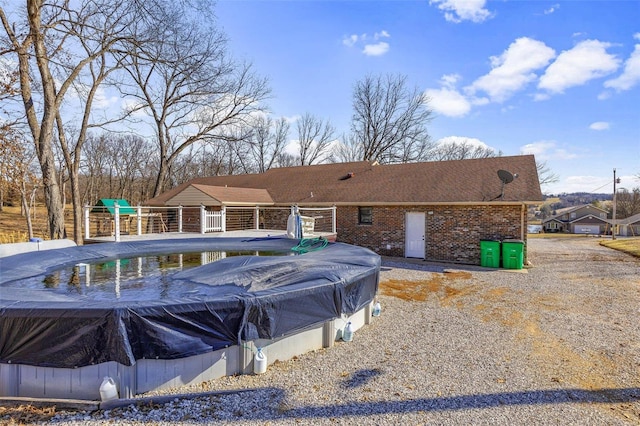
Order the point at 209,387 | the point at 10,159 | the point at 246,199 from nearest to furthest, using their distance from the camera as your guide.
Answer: the point at 209,387
the point at 10,159
the point at 246,199

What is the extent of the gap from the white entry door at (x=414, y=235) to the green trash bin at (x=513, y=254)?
2847 millimetres

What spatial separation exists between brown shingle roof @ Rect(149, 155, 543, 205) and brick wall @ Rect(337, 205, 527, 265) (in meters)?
0.45

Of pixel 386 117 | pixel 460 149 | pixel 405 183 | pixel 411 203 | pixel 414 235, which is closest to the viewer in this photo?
pixel 411 203

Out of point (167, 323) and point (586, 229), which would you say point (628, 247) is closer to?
point (167, 323)

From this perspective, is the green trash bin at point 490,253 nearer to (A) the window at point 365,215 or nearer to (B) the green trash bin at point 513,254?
(B) the green trash bin at point 513,254

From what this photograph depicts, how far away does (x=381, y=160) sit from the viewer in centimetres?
2877

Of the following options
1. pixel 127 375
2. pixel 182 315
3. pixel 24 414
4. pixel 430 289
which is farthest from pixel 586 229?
pixel 24 414

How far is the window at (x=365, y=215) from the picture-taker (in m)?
14.5

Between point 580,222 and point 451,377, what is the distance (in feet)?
227

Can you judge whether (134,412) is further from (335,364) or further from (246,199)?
(246,199)

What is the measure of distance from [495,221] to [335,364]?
9950 millimetres

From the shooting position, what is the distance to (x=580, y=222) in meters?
58.4

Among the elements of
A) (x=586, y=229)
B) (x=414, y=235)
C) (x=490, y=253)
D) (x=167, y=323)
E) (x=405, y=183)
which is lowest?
(x=586, y=229)

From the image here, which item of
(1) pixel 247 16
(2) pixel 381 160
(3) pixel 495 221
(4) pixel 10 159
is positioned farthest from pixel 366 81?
(4) pixel 10 159
